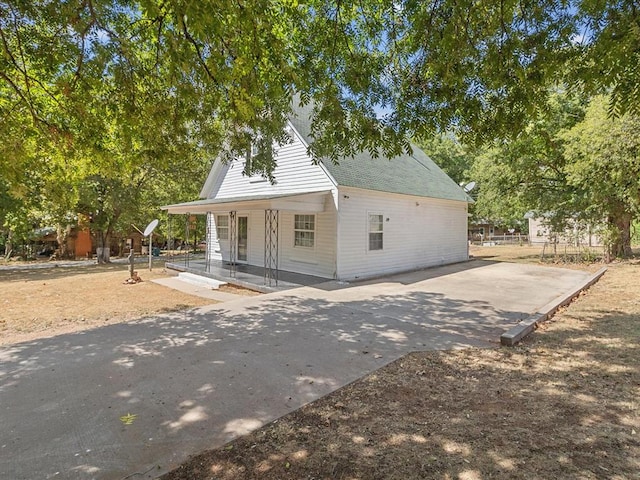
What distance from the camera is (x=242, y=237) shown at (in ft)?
51.6

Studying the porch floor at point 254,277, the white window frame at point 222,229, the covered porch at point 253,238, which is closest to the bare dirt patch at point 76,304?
the porch floor at point 254,277

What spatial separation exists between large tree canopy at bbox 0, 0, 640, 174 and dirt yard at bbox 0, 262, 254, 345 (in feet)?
10.5

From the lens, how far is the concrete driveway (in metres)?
2.87

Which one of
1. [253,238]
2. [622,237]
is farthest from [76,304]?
[622,237]

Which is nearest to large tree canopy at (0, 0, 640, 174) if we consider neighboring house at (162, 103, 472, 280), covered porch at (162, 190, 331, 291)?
covered porch at (162, 190, 331, 291)

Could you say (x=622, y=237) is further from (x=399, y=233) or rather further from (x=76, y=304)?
(x=76, y=304)

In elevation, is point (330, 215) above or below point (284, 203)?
below

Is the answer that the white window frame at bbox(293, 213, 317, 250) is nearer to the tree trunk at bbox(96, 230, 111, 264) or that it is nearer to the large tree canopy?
the large tree canopy

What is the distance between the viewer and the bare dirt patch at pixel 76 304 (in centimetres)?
686

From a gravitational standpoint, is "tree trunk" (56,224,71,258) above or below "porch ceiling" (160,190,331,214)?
below

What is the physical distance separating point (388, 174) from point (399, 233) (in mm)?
2501

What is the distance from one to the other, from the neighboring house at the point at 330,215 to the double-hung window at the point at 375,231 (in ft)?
0.12

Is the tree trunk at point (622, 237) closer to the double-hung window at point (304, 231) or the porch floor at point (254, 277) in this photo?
the double-hung window at point (304, 231)

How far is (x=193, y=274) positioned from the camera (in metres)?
13.2
